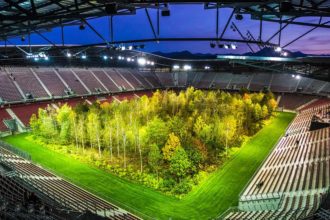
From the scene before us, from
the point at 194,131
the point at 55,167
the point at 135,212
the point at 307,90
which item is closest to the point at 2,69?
the point at 55,167

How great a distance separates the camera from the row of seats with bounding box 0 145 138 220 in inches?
853

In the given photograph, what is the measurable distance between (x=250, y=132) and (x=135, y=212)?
95.5 feet

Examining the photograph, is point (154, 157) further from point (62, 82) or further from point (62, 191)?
point (62, 82)

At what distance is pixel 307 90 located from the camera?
243 ft

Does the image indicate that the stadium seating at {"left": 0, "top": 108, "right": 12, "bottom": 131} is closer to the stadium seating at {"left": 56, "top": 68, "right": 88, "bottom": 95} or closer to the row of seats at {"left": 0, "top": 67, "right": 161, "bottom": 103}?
the row of seats at {"left": 0, "top": 67, "right": 161, "bottom": 103}

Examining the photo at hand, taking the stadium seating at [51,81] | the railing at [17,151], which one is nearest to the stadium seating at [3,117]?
the railing at [17,151]

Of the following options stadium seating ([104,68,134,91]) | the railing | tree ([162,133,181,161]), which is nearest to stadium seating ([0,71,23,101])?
the railing

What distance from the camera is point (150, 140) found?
34469 millimetres

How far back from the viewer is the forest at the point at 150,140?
95.7ft

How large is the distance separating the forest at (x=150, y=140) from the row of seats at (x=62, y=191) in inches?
219

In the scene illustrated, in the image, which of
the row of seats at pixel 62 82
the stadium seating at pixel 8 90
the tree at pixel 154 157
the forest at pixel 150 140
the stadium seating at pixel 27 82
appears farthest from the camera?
the stadium seating at pixel 27 82

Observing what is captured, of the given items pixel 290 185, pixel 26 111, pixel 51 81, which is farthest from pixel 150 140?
pixel 51 81

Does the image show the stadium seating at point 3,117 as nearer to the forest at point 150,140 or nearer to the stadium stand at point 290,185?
the forest at point 150,140

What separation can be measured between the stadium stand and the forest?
18.9ft
